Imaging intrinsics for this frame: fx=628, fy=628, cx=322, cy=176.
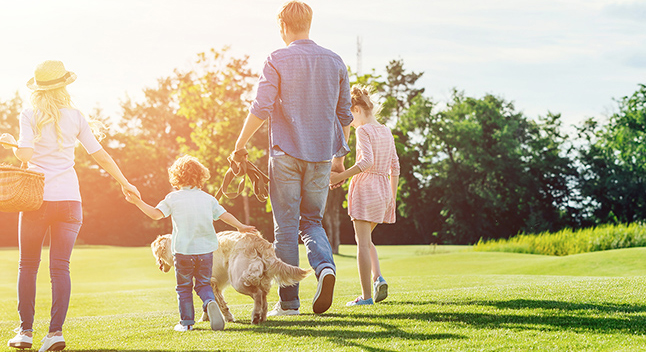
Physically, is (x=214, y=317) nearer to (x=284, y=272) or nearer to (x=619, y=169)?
(x=284, y=272)

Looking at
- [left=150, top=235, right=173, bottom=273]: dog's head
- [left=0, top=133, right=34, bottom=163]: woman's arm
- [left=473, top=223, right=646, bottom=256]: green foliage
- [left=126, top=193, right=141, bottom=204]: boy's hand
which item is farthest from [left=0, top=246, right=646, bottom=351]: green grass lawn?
[left=473, top=223, right=646, bottom=256]: green foliage

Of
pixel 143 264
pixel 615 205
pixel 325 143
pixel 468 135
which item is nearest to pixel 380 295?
pixel 325 143

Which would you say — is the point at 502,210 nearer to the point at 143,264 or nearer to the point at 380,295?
the point at 143,264

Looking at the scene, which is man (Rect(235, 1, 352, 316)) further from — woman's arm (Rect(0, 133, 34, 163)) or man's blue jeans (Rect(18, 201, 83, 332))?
woman's arm (Rect(0, 133, 34, 163))

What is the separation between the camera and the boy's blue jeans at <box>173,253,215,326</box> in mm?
4938

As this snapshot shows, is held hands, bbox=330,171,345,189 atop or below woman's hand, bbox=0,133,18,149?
below

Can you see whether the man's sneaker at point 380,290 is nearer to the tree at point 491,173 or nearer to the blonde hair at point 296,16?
the blonde hair at point 296,16

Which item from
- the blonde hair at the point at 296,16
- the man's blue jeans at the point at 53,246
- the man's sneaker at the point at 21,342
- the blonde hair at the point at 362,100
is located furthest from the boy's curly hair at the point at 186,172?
the blonde hair at the point at 362,100

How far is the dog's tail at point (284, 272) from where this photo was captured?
16.1ft

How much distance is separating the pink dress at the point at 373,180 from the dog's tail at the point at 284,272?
4.21 ft

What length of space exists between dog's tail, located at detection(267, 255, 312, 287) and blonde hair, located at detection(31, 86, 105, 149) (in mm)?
1794

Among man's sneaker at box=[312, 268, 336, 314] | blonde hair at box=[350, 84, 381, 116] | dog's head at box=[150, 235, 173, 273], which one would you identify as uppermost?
blonde hair at box=[350, 84, 381, 116]

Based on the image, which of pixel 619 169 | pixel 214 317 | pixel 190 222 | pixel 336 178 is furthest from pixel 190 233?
pixel 619 169

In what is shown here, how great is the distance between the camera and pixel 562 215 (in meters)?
39.1
